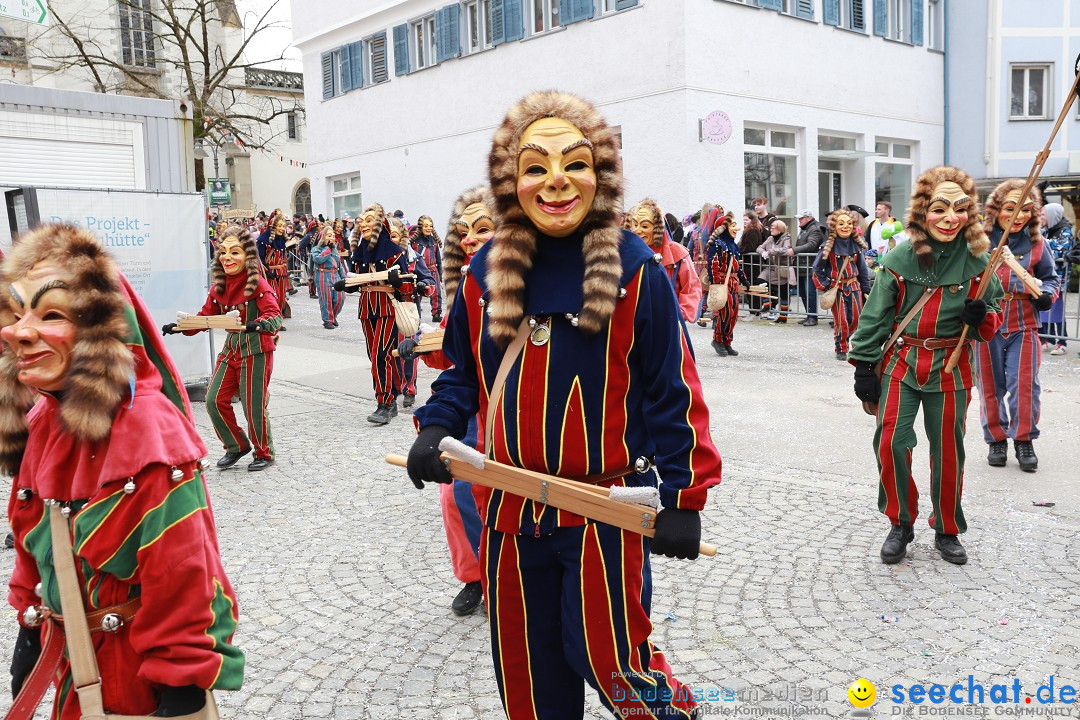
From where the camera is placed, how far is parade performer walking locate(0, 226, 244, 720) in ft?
7.39

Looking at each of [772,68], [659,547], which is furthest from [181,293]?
[772,68]

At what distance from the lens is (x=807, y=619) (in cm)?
433

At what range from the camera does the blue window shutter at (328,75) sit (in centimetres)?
2858

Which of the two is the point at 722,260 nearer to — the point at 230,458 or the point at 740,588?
the point at 230,458

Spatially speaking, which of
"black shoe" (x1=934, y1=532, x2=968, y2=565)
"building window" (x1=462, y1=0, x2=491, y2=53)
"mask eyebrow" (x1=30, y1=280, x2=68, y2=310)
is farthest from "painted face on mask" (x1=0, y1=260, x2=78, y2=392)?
"building window" (x1=462, y1=0, x2=491, y2=53)

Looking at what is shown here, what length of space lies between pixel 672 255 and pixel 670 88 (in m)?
11.7

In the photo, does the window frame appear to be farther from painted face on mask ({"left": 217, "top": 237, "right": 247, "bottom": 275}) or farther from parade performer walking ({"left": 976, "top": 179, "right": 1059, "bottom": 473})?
painted face on mask ({"left": 217, "top": 237, "right": 247, "bottom": 275})

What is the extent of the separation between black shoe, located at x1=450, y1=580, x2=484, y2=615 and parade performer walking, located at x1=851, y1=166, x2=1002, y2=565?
2.09 m

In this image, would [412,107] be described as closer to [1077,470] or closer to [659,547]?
[1077,470]

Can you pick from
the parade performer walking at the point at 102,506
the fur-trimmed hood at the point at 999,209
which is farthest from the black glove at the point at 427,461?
the fur-trimmed hood at the point at 999,209

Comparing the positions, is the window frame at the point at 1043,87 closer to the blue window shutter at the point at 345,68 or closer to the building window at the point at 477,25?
the building window at the point at 477,25

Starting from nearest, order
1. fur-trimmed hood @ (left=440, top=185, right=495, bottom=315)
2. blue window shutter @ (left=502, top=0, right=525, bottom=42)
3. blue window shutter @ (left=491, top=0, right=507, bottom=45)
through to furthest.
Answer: fur-trimmed hood @ (left=440, top=185, right=495, bottom=315)
blue window shutter @ (left=502, top=0, right=525, bottom=42)
blue window shutter @ (left=491, top=0, right=507, bottom=45)

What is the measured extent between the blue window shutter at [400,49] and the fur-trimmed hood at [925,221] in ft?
73.0

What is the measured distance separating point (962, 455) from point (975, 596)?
0.78 metres
